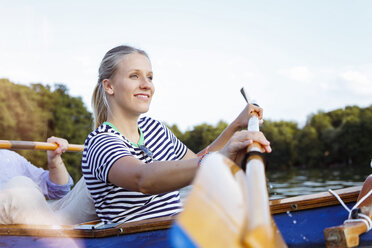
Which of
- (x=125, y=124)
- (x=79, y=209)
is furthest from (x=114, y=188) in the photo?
(x=79, y=209)

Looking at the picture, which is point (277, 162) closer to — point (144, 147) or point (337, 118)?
point (337, 118)

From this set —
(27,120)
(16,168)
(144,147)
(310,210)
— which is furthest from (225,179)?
(27,120)

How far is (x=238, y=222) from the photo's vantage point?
0.91m

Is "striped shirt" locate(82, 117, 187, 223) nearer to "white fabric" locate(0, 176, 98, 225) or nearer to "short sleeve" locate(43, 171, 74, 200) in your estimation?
"white fabric" locate(0, 176, 98, 225)

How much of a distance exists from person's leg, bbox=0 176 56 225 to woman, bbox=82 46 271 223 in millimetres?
477

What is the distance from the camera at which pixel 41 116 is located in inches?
1113

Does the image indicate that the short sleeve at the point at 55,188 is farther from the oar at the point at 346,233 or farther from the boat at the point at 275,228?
the oar at the point at 346,233

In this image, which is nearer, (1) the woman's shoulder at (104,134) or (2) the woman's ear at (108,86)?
(1) the woman's shoulder at (104,134)

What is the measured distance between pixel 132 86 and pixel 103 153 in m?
0.50

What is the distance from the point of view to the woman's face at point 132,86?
88.2 inches

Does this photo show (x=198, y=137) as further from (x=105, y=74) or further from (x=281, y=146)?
(x=105, y=74)

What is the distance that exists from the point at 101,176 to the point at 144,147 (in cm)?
46

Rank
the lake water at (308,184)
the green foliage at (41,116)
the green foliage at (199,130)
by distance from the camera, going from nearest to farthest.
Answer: the lake water at (308,184), the green foliage at (41,116), the green foliage at (199,130)

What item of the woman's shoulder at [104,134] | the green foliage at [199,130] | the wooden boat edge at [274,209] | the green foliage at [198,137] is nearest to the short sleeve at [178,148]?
the woman's shoulder at [104,134]
